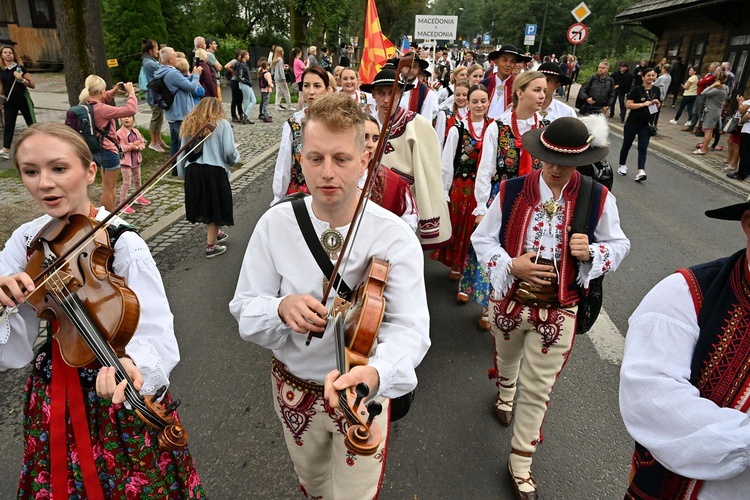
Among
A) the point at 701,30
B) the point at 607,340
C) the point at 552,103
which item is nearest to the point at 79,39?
the point at 552,103

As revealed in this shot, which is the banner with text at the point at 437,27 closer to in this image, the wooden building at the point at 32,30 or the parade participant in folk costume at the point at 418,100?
the parade participant in folk costume at the point at 418,100

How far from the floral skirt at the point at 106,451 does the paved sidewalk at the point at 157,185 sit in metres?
4.49

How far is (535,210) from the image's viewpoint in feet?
9.00

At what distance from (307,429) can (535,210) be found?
1669mm

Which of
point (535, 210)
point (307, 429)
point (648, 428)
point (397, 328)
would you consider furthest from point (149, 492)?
point (535, 210)

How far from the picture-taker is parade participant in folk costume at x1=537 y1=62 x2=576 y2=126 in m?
4.37

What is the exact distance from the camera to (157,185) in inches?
332

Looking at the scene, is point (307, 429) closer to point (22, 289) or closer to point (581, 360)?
point (22, 289)

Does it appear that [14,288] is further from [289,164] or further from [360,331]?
[289,164]

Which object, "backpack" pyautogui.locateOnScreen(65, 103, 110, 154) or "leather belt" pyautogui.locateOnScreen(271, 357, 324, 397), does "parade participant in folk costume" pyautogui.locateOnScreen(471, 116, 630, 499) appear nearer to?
"leather belt" pyautogui.locateOnScreen(271, 357, 324, 397)

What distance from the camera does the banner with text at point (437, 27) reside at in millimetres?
17609

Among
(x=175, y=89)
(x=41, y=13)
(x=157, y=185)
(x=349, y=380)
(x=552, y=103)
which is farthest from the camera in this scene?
(x=41, y=13)

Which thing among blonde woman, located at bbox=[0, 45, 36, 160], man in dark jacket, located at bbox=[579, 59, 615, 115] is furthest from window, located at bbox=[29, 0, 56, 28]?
man in dark jacket, located at bbox=[579, 59, 615, 115]

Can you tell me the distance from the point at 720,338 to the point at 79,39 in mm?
9643
